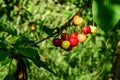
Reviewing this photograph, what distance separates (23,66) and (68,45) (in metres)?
0.28

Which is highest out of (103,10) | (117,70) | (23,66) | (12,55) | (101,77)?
(103,10)

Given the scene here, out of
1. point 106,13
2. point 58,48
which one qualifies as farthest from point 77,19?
point 58,48

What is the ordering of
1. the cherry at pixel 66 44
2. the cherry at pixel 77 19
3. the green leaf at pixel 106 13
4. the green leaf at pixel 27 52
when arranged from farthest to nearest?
1. the cherry at pixel 66 44
2. the cherry at pixel 77 19
3. the green leaf at pixel 27 52
4. the green leaf at pixel 106 13

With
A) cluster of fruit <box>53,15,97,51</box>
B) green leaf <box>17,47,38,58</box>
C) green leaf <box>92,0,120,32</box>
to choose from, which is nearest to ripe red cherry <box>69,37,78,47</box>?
cluster of fruit <box>53,15,97,51</box>

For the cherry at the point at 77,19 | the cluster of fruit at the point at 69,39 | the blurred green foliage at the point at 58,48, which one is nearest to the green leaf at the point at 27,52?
the cherry at the point at 77,19

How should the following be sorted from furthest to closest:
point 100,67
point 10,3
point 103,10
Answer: point 10,3
point 100,67
point 103,10

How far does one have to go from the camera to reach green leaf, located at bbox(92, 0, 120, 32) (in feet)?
3.36

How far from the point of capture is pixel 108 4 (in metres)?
1.05

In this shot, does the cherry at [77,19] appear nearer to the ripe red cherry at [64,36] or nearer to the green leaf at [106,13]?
the ripe red cherry at [64,36]

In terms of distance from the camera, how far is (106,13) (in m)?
1.04

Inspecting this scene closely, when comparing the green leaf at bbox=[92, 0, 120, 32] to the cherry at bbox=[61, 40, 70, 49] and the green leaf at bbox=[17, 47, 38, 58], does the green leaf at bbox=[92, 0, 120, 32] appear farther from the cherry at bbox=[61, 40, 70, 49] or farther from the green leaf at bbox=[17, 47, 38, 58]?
the cherry at bbox=[61, 40, 70, 49]

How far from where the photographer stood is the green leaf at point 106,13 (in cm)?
102

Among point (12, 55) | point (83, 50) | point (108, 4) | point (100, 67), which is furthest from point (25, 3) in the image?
point (108, 4)

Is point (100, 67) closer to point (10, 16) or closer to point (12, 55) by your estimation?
point (10, 16)
